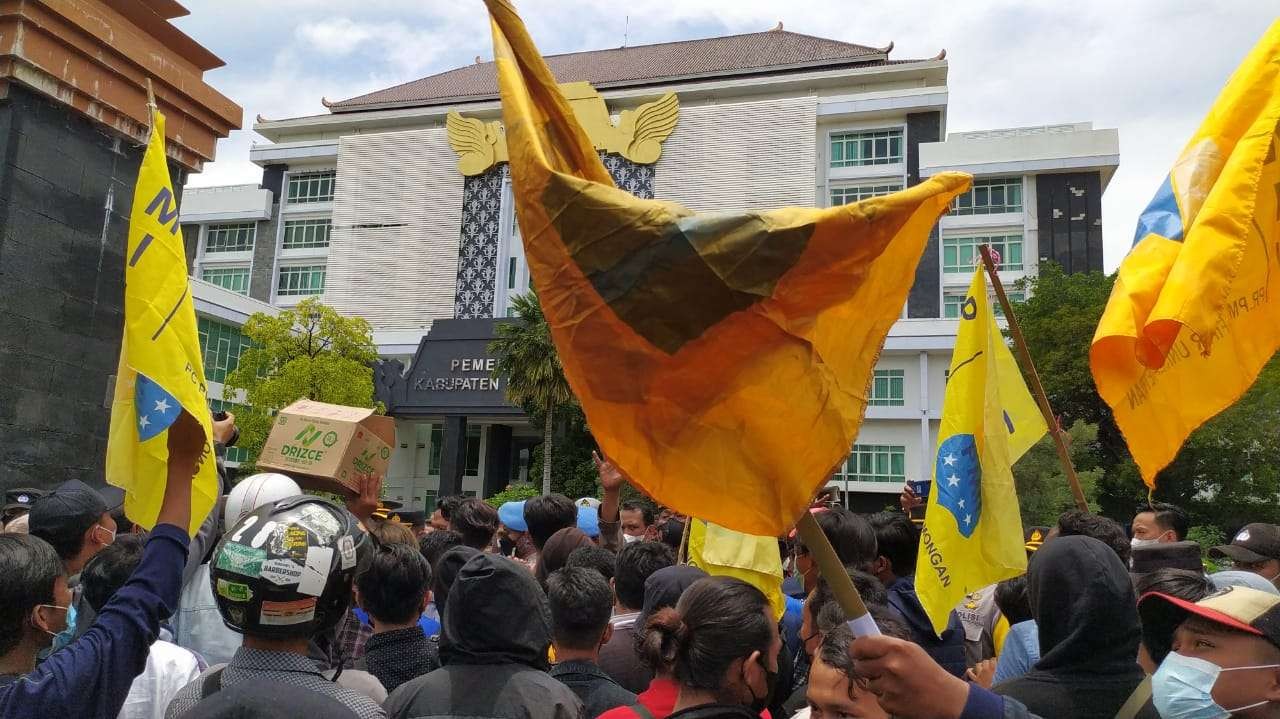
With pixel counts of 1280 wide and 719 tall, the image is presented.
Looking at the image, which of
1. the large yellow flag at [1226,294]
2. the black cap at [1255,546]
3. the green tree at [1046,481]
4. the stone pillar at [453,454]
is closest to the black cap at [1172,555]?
the black cap at [1255,546]

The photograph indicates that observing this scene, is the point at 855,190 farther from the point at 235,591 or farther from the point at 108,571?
the point at 235,591

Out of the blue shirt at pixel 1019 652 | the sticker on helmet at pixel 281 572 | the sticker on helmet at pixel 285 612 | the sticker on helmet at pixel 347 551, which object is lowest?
the blue shirt at pixel 1019 652

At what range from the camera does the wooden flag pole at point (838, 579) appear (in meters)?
1.65

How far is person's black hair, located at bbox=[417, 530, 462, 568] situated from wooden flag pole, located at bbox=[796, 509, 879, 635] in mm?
3620

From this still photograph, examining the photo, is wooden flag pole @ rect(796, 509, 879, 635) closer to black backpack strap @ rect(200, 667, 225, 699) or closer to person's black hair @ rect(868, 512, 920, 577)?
black backpack strap @ rect(200, 667, 225, 699)

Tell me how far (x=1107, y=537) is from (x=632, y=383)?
3177mm

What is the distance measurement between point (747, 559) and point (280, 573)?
7.93ft

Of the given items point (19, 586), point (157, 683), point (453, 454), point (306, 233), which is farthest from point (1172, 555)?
point (306, 233)

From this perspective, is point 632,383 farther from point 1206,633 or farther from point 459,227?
point 459,227

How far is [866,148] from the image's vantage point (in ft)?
140

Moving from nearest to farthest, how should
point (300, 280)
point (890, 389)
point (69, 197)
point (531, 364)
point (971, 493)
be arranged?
point (971, 493) → point (69, 197) → point (531, 364) → point (890, 389) → point (300, 280)

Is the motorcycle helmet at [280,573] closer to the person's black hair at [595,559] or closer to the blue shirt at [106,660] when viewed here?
the blue shirt at [106,660]

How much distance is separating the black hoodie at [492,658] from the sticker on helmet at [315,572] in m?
0.60

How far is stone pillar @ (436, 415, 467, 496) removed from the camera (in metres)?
38.1
